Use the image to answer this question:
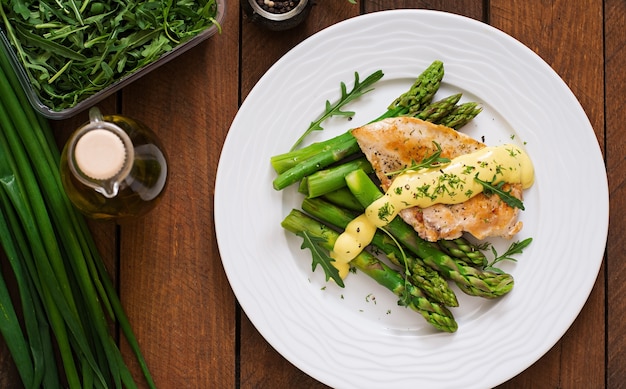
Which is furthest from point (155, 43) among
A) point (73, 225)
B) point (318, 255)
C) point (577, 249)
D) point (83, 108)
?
point (577, 249)

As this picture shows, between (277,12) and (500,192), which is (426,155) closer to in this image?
(500,192)

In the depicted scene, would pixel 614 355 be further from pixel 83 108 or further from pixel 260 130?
pixel 83 108

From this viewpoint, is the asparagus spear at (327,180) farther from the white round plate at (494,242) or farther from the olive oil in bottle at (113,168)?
the olive oil in bottle at (113,168)

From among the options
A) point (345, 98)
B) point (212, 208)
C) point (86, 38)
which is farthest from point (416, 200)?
point (86, 38)

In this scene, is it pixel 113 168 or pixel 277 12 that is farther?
pixel 277 12

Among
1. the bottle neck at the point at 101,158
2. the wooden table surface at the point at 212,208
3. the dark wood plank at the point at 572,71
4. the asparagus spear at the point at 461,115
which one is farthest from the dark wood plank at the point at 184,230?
the dark wood plank at the point at 572,71

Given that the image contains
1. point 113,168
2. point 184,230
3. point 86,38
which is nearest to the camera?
point 113,168

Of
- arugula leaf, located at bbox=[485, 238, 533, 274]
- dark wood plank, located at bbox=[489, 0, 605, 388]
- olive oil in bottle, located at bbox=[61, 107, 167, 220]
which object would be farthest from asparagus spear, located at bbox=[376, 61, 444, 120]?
olive oil in bottle, located at bbox=[61, 107, 167, 220]
